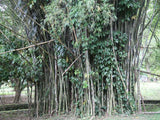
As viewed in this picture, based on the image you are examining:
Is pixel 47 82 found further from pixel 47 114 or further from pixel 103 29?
pixel 103 29

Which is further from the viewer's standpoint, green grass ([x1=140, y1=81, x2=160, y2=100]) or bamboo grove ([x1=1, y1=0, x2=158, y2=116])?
green grass ([x1=140, y1=81, x2=160, y2=100])

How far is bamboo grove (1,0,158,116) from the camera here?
398cm

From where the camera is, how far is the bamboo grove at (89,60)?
398cm

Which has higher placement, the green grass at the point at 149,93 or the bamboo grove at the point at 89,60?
the bamboo grove at the point at 89,60

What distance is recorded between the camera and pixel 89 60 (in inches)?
170

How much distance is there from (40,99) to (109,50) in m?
2.73

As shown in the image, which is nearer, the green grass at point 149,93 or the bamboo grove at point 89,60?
the bamboo grove at point 89,60

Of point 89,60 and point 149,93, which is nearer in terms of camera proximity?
point 89,60

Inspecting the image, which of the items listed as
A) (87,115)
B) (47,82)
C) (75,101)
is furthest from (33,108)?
(87,115)

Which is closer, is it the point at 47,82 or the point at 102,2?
the point at 102,2

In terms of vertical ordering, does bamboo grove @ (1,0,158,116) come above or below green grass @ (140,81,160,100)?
above

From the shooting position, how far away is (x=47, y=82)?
15.5 feet

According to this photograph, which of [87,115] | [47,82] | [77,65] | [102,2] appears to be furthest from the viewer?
[47,82]

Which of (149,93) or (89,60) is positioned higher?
(89,60)
